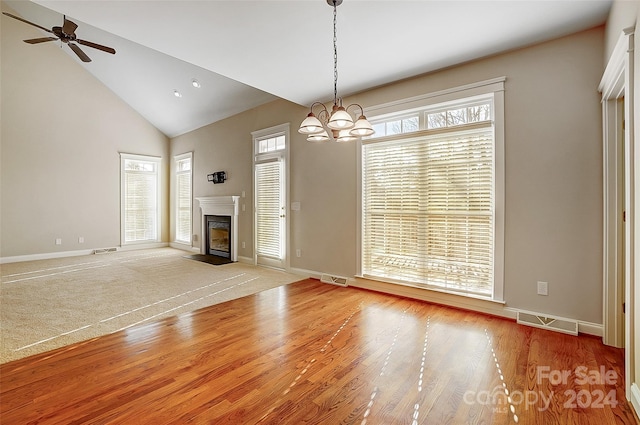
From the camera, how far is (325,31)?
2.76 meters

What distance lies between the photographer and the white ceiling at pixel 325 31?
2408 millimetres

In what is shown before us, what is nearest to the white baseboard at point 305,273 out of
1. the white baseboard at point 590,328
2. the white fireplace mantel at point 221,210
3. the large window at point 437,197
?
the large window at point 437,197

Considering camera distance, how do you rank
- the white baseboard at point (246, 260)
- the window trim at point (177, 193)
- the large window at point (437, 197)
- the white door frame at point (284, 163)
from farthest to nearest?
the window trim at point (177, 193)
the white baseboard at point (246, 260)
the white door frame at point (284, 163)
the large window at point (437, 197)

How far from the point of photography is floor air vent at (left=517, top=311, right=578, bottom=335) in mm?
2709

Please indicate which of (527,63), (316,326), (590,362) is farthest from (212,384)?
(527,63)

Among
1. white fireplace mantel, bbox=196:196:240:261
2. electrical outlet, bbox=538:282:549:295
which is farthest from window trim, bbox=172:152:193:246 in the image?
electrical outlet, bbox=538:282:549:295

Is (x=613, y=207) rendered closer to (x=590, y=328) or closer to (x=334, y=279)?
(x=590, y=328)

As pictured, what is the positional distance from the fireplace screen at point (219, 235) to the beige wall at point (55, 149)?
256 cm

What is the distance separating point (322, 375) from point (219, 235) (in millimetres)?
5381

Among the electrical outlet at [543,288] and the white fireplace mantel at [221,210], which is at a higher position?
the white fireplace mantel at [221,210]

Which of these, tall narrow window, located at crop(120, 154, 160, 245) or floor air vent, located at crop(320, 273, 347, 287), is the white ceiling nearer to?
floor air vent, located at crop(320, 273, 347, 287)

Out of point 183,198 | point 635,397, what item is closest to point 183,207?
point 183,198

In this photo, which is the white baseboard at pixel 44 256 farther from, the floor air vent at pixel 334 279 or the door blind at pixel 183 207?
the floor air vent at pixel 334 279

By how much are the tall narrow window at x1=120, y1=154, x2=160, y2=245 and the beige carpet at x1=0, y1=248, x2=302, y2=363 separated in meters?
1.49
